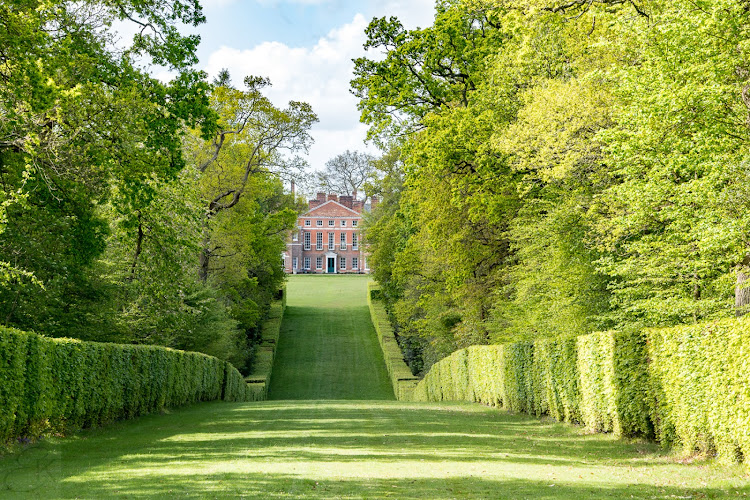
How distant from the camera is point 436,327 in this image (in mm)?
36781

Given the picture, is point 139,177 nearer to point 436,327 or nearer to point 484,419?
point 484,419

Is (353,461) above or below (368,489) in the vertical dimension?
above

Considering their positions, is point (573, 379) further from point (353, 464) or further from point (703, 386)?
point (353, 464)

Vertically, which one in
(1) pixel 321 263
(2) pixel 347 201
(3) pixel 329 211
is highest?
(2) pixel 347 201

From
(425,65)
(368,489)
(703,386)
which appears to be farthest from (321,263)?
(368,489)

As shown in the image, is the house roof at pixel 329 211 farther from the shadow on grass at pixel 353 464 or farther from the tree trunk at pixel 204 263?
the shadow on grass at pixel 353 464

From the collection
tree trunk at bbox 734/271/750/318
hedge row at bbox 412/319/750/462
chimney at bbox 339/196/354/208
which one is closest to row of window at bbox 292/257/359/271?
chimney at bbox 339/196/354/208

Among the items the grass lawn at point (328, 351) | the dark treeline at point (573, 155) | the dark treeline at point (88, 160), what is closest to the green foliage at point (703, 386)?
the dark treeline at point (573, 155)

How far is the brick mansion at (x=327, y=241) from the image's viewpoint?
10560 centimetres

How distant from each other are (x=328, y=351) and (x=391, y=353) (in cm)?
766

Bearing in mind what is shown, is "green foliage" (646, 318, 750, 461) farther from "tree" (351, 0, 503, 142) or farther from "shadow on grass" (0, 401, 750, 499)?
"tree" (351, 0, 503, 142)

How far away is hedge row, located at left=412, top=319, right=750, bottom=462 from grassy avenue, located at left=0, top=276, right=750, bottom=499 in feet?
1.38

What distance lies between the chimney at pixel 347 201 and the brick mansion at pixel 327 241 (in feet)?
1.15

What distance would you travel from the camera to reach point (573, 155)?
56.0ft
